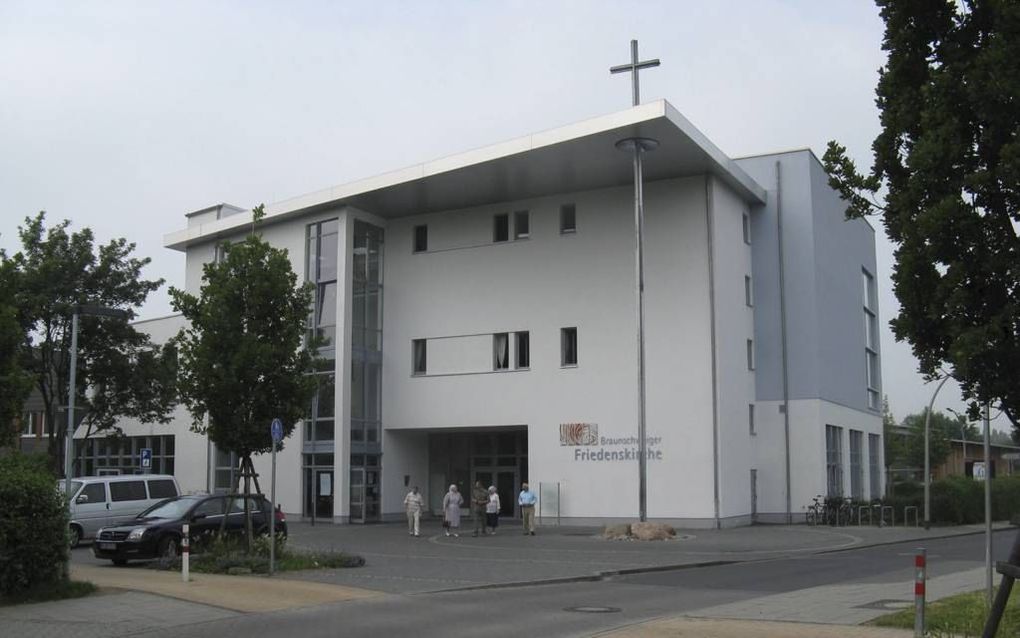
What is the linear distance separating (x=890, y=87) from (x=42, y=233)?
3351 cm

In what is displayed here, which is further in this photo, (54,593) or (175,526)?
(175,526)

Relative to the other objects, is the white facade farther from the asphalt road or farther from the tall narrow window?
the asphalt road

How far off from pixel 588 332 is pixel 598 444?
3.86 meters

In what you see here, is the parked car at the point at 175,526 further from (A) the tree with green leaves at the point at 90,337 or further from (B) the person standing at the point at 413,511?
(A) the tree with green leaves at the point at 90,337

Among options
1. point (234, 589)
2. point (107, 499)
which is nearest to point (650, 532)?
point (107, 499)

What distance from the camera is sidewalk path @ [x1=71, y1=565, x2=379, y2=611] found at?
47.9 feet

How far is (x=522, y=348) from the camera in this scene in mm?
37562

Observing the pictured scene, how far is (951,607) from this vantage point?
41.1ft

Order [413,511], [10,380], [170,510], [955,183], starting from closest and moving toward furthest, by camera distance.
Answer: [955,183] < [10,380] < [170,510] < [413,511]

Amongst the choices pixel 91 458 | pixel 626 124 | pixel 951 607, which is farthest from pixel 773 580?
pixel 91 458

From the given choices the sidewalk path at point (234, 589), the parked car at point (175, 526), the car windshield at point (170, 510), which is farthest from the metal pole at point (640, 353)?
the sidewalk path at point (234, 589)

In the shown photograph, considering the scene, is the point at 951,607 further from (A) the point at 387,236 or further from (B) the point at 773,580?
(A) the point at 387,236

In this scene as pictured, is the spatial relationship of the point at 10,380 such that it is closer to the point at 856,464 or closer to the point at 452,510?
the point at 452,510

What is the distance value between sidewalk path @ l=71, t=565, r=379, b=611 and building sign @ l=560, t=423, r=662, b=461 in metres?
18.1
